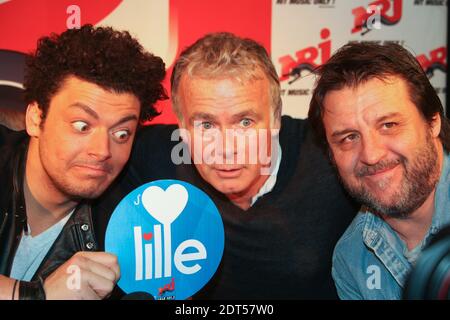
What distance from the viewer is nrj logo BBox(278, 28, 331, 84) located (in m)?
1.84

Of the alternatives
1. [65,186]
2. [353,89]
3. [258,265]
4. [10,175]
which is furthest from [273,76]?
[10,175]

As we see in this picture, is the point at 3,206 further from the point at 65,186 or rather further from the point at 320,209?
the point at 320,209

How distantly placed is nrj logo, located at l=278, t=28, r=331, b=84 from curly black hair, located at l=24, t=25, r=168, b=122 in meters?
0.46

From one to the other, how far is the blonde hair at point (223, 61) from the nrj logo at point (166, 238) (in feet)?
0.92

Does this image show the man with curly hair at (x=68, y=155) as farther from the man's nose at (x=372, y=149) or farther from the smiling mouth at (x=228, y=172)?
the man's nose at (x=372, y=149)

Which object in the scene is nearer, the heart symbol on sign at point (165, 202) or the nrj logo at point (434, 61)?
the heart symbol on sign at point (165, 202)

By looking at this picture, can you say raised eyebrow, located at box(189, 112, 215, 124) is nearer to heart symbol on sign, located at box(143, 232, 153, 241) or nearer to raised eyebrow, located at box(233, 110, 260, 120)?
raised eyebrow, located at box(233, 110, 260, 120)

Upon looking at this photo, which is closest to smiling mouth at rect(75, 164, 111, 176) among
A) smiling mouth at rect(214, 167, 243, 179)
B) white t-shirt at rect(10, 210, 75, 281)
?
white t-shirt at rect(10, 210, 75, 281)

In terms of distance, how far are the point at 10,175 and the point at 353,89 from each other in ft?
Result: 3.57

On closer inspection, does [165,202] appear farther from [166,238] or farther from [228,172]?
[228,172]

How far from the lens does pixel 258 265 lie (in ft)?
5.86

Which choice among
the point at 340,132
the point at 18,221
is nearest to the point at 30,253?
the point at 18,221

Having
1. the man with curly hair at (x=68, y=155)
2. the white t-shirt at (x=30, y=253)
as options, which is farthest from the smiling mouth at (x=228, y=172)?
the white t-shirt at (x=30, y=253)

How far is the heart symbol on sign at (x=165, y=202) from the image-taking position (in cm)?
171
